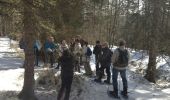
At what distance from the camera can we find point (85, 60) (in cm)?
1933

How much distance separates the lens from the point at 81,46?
21.2 m

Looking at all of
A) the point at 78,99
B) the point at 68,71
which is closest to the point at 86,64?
the point at 78,99

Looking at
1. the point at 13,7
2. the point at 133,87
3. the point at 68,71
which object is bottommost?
the point at 133,87

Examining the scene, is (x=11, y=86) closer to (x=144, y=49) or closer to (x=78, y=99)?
(x=78, y=99)

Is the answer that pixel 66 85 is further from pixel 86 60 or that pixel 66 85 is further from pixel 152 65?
pixel 152 65

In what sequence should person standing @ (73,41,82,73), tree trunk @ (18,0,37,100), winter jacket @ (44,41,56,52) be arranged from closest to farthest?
tree trunk @ (18,0,37,100), person standing @ (73,41,82,73), winter jacket @ (44,41,56,52)

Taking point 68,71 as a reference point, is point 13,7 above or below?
above

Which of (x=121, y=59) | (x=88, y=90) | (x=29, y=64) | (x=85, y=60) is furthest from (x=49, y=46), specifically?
(x=121, y=59)

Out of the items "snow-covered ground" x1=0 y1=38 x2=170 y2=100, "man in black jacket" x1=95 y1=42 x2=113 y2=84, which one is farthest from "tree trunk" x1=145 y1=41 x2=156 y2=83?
"man in black jacket" x1=95 y1=42 x2=113 y2=84

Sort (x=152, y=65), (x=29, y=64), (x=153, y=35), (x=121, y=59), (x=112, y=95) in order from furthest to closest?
1. (x=152, y=65)
2. (x=153, y=35)
3. (x=112, y=95)
4. (x=121, y=59)
5. (x=29, y=64)

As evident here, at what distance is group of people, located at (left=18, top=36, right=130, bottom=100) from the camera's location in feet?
44.8

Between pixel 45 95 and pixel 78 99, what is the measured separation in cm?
130

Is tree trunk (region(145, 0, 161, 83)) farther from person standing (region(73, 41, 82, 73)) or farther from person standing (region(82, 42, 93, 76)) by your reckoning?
person standing (region(82, 42, 93, 76))

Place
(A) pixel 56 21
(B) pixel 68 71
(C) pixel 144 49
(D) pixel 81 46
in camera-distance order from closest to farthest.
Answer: (B) pixel 68 71, (A) pixel 56 21, (D) pixel 81 46, (C) pixel 144 49
